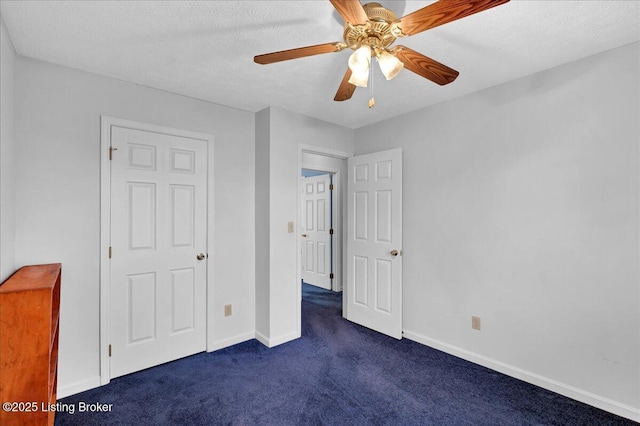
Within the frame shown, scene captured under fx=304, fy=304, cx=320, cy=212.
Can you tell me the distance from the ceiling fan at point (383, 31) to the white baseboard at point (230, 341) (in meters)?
2.55

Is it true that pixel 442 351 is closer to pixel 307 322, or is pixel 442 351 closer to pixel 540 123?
pixel 307 322

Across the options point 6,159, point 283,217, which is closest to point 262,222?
point 283,217

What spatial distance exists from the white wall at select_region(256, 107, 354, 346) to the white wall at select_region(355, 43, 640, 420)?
48.1 inches

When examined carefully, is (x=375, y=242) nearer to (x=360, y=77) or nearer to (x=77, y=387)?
(x=360, y=77)

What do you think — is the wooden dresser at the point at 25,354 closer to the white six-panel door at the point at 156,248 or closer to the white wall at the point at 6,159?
the white wall at the point at 6,159

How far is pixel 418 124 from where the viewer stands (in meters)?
3.10

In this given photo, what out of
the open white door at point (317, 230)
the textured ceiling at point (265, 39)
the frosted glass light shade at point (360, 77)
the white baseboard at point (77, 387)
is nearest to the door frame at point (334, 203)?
the open white door at point (317, 230)

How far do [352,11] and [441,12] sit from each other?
35 centimetres

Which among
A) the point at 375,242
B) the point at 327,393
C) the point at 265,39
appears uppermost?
the point at 265,39

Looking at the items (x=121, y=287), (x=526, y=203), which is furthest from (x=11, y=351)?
(x=526, y=203)

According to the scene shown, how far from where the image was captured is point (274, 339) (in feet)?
9.86

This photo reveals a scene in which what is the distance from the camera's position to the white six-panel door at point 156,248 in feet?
7.93

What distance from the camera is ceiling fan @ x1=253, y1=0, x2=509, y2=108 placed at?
1.17m

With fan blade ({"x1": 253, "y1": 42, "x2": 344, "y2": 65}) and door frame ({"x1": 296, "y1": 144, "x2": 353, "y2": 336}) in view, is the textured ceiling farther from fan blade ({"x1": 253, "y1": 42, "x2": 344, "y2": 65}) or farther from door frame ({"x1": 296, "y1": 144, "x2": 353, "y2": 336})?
door frame ({"x1": 296, "y1": 144, "x2": 353, "y2": 336})
